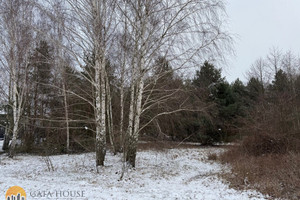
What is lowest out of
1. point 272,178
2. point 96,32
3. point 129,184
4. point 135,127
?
point 129,184

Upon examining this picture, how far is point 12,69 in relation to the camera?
1105cm

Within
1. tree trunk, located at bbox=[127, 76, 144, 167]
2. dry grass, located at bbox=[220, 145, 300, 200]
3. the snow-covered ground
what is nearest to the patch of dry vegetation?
dry grass, located at bbox=[220, 145, 300, 200]

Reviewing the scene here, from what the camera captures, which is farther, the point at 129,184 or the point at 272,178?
the point at 129,184

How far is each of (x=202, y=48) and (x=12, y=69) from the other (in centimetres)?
981

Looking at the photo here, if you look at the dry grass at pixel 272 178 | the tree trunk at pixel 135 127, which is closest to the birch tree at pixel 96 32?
the tree trunk at pixel 135 127

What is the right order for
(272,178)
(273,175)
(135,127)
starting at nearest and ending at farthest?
(272,178), (273,175), (135,127)

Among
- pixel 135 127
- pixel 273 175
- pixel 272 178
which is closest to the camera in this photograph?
pixel 272 178

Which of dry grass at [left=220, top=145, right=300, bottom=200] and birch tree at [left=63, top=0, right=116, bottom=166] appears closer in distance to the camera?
dry grass at [left=220, top=145, right=300, bottom=200]

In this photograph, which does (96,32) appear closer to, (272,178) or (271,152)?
(272,178)

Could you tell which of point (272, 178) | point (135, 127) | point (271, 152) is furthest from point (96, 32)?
point (271, 152)

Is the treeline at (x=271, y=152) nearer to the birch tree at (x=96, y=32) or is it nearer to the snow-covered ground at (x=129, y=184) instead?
the snow-covered ground at (x=129, y=184)

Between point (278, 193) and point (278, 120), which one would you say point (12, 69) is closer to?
point (278, 193)

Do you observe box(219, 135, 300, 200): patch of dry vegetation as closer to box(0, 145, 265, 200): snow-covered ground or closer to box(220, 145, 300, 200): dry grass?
box(220, 145, 300, 200): dry grass

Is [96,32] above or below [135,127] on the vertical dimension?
above
